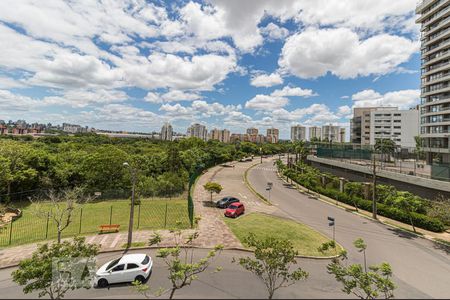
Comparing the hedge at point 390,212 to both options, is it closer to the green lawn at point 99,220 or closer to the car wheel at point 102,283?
the green lawn at point 99,220

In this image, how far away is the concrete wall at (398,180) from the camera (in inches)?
965

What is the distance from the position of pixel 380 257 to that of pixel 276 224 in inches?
340

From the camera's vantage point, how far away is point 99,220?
83.1ft

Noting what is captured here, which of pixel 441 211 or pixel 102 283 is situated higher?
pixel 441 211

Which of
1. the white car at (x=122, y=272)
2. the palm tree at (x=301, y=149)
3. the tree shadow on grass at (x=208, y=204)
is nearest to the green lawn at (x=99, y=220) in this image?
the tree shadow on grass at (x=208, y=204)

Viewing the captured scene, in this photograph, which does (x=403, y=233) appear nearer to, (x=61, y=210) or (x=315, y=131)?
(x=61, y=210)

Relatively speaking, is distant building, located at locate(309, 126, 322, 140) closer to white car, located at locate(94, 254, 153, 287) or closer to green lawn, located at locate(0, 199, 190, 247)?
green lawn, located at locate(0, 199, 190, 247)

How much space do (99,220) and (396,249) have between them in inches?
1080

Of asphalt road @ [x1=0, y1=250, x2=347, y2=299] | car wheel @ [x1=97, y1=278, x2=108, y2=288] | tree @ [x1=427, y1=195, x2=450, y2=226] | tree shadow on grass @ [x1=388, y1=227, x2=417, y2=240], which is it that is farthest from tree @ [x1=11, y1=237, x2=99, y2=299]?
tree @ [x1=427, y1=195, x2=450, y2=226]

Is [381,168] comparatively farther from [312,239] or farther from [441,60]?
[441,60]

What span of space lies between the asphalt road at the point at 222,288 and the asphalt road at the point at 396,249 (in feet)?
11.2

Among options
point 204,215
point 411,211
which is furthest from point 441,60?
point 204,215

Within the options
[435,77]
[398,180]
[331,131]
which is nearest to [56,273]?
[398,180]

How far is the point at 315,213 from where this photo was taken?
90.3 ft
